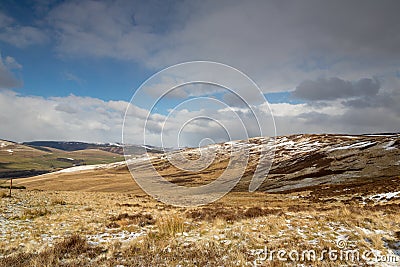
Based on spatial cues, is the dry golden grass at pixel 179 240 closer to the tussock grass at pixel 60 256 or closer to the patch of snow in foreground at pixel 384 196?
the tussock grass at pixel 60 256

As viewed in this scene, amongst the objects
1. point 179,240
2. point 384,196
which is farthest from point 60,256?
point 384,196

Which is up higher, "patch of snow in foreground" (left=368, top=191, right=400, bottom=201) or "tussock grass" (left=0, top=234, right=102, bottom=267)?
"patch of snow in foreground" (left=368, top=191, right=400, bottom=201)

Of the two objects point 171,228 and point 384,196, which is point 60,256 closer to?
point 171,228

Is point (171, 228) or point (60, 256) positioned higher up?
point (171, 228)

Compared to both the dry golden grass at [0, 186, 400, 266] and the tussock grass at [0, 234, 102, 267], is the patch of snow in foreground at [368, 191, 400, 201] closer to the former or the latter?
the dry golden grass at [0, 186, 400, 266]

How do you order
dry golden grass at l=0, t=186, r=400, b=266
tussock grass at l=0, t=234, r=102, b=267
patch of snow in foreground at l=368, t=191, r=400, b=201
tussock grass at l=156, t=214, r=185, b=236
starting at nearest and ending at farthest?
tussock grass at l=0, t=234, r=102, b=267, dry golden grass at l=0, t=186, r=400, b=266, tussock grass at l=156, t=214, r=185, b=236, patch of snow in foreground at l=368, t=191, r=400, b=201

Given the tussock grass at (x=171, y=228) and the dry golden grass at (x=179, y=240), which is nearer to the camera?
the dry golden grass at (x=179, y=240)

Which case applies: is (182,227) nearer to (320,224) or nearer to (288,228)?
(288,228)

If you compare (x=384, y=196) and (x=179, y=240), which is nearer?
(x=179, y=240)

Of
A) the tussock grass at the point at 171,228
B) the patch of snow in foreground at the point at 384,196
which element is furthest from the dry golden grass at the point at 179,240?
the patch of snow in foreground at the point at 384,196

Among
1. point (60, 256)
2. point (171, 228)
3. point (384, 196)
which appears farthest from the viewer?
point (384, 196)

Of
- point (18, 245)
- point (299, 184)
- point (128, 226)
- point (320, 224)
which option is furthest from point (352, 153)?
point (18, 245)

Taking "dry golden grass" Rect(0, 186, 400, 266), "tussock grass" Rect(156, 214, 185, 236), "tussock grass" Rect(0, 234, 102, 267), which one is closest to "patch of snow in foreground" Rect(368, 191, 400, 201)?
"dry golden grass" Rect(0, 186, 400, 266)

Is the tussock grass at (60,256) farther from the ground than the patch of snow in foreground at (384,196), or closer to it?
closer to it
